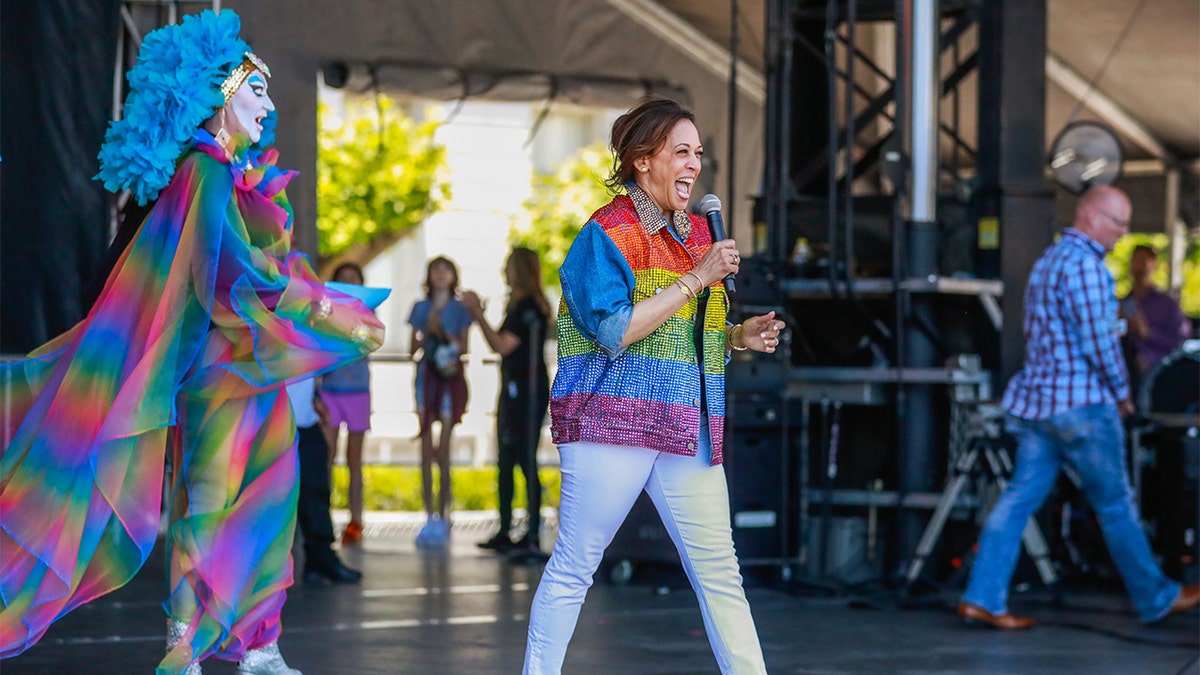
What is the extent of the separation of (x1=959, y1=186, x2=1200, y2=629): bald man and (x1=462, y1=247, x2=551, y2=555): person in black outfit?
11.8 ft

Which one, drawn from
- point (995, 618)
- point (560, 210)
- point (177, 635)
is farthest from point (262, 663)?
point (560, 210)

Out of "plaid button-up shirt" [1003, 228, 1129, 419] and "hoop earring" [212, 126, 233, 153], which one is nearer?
"hoop earring" [212, 126, 233, 153]

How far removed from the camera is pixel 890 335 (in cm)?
801

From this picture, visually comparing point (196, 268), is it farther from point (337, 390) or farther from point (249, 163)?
point (337, 390)

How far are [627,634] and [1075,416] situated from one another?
2.11 m

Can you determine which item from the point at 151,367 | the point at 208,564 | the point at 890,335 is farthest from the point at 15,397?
the point at 890,335

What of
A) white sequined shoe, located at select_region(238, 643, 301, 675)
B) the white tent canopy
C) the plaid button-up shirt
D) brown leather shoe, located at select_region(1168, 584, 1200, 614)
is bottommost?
brown leather shoe, located at select_region(1168, 584, 1200, 614)

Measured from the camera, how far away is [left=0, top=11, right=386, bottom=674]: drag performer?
4387 millimetres

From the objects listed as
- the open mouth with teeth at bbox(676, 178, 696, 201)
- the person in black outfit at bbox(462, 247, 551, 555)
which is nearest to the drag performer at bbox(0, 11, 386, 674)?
the open mouth with teeth at bbox(676, 178, 696, 201)

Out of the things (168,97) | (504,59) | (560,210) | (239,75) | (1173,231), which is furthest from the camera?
(560,210)

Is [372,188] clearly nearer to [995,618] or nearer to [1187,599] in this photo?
[995,618]

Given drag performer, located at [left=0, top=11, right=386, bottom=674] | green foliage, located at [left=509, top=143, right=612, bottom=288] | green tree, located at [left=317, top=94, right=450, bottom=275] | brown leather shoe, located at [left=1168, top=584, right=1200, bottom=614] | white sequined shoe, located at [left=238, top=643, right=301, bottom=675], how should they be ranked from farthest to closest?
1. green foliage, located at [left=509, top=143, right=612, bottom=288]
2. green tree, located at [left=317, top=94, right=450, bottom=275]
3. brown leather shoe, located at [left=1168, top=584, right=1200, bottom=614]
4. white sequined shoe, located at [left=238, top=643, right=301, bottom=675]
5. drag performer, located at [left=0, top=11, right=386, bottom=674]

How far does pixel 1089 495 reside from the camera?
677cm

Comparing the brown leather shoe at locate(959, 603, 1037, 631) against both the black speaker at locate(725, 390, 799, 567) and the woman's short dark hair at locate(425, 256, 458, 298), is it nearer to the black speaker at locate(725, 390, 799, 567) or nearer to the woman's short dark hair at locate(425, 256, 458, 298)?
the black speaker at locate(725, 390, 799, 567)
